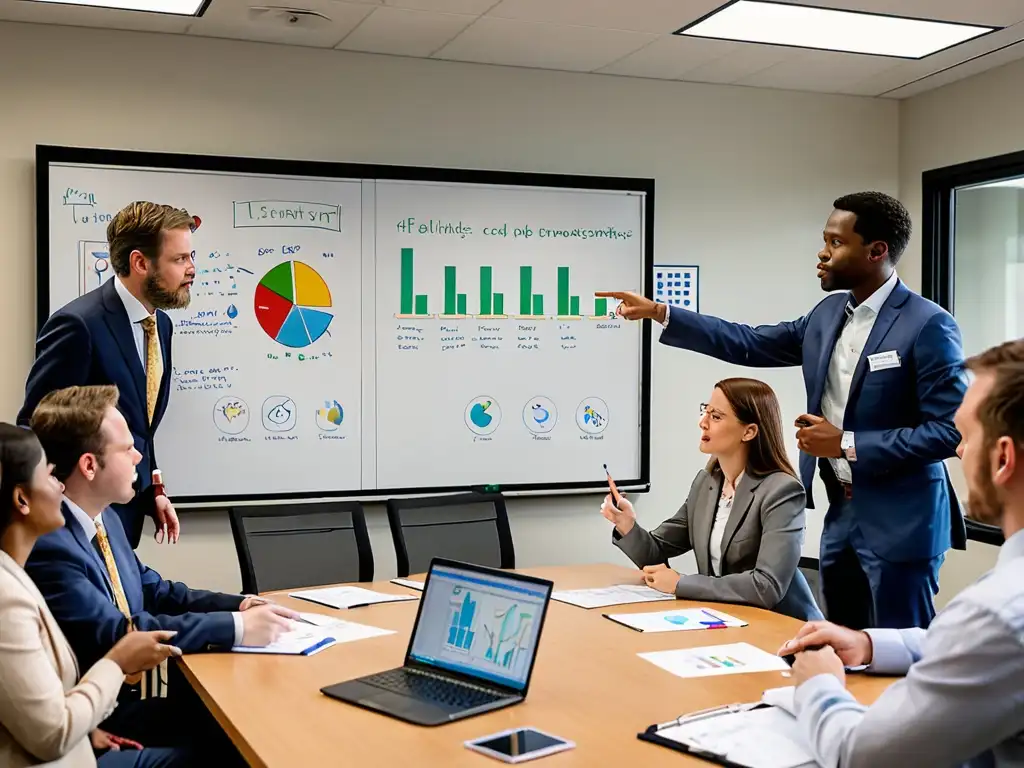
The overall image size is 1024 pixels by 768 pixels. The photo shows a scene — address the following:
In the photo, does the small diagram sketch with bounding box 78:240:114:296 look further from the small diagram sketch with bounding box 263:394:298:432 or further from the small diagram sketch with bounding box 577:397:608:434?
the small diagram sketch with bounding box 577:397:608:434

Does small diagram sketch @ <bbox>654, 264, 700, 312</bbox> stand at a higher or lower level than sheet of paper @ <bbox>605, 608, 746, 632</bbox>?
higher

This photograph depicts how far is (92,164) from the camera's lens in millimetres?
4219

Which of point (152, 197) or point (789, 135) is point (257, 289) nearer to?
point (152, 197)

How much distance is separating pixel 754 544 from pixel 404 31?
246cm

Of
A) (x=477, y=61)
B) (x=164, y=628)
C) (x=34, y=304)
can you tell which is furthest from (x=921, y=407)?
(x=34, y=304)

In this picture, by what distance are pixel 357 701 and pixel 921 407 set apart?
1909 mm

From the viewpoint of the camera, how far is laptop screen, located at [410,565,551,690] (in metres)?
2.14

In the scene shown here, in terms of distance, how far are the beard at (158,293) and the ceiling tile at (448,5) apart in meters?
1.33

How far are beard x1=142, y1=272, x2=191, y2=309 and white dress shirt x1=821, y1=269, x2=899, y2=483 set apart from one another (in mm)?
2083

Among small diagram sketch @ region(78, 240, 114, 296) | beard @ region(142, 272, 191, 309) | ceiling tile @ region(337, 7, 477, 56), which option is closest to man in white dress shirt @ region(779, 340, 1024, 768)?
beard @ region(142, 272, 191, 309)

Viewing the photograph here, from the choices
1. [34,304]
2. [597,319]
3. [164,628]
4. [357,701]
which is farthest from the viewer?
[597,319]

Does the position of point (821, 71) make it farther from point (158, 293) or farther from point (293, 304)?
point (158, 293)

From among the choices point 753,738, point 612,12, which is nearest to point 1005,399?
point 753,738

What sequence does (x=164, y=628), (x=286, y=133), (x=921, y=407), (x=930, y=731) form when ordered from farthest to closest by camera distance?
(x=286, y=133), (x=921, y=407), (x=164, y=628), (x=930, y=731)
